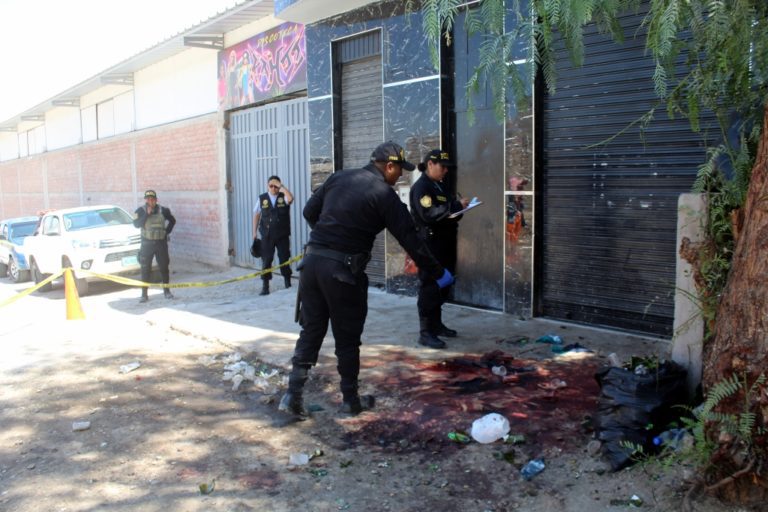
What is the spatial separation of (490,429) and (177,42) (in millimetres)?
12934

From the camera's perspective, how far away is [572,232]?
23.2 feet

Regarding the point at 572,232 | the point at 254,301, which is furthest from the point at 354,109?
the point at 572,232

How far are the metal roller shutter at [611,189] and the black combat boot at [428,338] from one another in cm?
155

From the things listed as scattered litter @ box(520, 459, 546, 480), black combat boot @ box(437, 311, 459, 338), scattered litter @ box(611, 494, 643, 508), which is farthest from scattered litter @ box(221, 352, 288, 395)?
scattered litter @ box(611, 494, 643, 508)

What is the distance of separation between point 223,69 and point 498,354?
33.8 feet

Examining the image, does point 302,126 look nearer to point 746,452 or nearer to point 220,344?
point 220,344

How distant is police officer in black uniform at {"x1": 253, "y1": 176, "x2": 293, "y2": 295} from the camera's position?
10.3 m

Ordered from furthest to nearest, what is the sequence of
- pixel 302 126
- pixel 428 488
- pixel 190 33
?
pixel 190 33, pixel 302 126, pixel 428 488

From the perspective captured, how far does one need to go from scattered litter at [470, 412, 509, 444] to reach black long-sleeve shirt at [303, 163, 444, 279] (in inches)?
Result: 43.9

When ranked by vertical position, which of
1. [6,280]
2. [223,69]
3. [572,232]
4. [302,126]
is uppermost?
[223,69]

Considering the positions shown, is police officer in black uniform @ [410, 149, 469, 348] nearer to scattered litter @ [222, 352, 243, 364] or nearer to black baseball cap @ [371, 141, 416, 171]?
black baseball cap @ [371, 141, 416, 171]

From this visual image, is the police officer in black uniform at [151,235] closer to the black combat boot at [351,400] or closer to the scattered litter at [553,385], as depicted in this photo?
the black combat boot at [351,400]

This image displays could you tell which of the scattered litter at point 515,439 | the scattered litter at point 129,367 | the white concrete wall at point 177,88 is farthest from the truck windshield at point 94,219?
the scattered litter at point 515,439

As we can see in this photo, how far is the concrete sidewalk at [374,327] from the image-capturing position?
20.7ft
